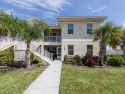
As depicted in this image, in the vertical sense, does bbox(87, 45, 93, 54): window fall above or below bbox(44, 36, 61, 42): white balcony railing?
below

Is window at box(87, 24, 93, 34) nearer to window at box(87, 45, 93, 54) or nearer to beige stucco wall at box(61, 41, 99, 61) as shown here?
beige stucco wall at box(61, 41, 99, 61)

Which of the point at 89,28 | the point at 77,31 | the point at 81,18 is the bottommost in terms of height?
the point at 77,31

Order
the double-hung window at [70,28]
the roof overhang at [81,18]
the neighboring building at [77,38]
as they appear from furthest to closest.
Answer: the double-hung window at [70,28], the neighboring building at [77,38], the roof overhang at [81,18]

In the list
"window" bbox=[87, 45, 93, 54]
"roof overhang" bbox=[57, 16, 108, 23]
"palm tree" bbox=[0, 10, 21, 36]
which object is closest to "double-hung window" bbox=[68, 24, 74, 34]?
"roof overhang" bbox=[57, 16, 108, 23]

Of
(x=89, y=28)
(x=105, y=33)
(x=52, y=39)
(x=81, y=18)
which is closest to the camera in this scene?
(x=105, y=33)

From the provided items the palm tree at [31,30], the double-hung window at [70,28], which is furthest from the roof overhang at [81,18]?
the palm tree at [31,30]

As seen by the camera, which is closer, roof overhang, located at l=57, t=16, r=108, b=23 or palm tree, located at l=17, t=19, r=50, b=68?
palm tree, located at l=17, t=19, r=50, b=68

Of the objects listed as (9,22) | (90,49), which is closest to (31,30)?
(9,22)

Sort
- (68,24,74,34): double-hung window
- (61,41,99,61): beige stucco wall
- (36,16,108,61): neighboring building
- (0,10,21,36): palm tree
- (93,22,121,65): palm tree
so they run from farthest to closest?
(68,24,74,34): double-hung window → (61,41,99,61): beige stucco wall → (36,16,108,61): neighboring building → (93,22,121,65): palm tree → (0,10,21,36): palm tree

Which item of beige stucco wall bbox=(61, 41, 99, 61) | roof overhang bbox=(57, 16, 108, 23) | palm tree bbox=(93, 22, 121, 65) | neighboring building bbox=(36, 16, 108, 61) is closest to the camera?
palm tree bbox=(93, 22, 121, 65)

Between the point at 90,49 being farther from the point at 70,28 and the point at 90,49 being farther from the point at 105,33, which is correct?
the point at 105,33

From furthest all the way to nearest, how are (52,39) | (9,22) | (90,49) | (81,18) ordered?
(52,39)
(90,49)
(81,18)
(9,22)

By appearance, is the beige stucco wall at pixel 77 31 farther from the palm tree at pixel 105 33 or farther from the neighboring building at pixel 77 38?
the palm tree at pixel 105 33

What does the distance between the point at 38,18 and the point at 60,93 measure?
1195 centimetres
